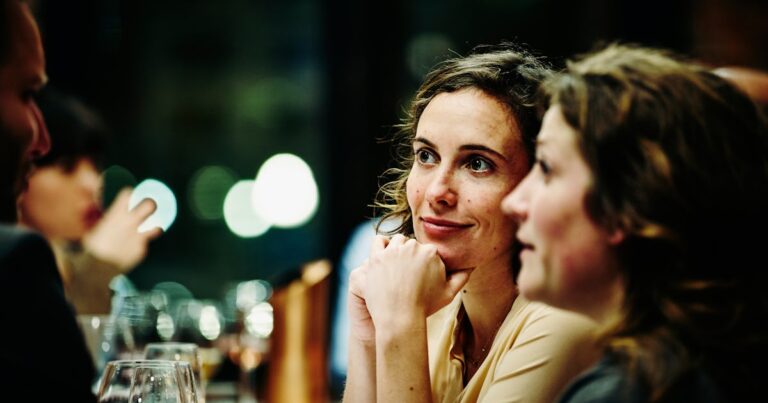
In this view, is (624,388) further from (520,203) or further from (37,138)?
(37,138)

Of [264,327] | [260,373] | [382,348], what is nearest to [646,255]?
[382,348]

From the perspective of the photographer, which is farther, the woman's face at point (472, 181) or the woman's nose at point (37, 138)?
the woman's face at point (472, 181)

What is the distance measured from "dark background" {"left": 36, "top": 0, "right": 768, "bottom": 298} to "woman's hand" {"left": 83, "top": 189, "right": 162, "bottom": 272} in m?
1.68

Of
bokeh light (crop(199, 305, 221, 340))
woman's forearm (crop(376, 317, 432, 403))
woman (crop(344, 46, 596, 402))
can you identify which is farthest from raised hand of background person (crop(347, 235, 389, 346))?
bokeh light (crop(199, 305, 221, 340))

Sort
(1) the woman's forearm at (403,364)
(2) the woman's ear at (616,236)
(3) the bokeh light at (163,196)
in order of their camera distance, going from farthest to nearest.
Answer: (3) the bokeh light at (163,196), (1) the woman's forearm at (403,364), (2) the woman's ear at (616,236)

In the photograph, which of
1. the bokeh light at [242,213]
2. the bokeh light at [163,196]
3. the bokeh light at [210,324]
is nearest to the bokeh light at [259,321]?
the bokeh light at [210,324]

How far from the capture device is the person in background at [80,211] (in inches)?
122

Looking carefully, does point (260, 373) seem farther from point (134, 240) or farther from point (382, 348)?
point (382, 348)

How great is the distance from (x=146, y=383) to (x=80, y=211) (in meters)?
2.22

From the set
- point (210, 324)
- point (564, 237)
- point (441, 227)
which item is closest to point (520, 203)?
point (564, 237)

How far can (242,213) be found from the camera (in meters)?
5.94

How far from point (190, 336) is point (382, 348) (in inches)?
89.5

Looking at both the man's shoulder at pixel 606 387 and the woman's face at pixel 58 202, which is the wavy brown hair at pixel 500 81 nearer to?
the man's shoulder at pixel 606 387

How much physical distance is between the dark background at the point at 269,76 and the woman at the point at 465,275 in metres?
2.80
